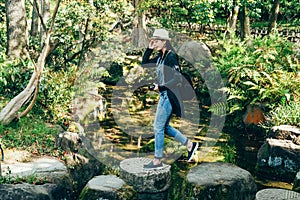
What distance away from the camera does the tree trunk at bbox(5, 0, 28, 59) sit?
11219 mm

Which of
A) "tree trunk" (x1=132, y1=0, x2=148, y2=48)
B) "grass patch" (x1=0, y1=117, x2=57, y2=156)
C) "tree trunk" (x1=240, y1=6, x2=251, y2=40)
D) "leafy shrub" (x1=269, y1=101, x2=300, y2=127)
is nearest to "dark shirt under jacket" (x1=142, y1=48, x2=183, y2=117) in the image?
"grass patch" (x1=0, y1=117, x2=57, y2=156)

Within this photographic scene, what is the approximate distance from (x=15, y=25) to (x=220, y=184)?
7.51 metres

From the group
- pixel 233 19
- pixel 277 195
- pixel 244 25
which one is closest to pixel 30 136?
pixel 277 195

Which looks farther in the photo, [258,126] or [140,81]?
[140,81]

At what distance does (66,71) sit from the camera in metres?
12.0

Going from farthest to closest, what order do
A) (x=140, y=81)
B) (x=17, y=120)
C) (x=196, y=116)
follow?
(x=140, y=81) → (x=196, y=116) → (x=17, y=120)

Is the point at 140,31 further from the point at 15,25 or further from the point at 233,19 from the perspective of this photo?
the point at 15,25

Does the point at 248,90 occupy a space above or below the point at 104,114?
above

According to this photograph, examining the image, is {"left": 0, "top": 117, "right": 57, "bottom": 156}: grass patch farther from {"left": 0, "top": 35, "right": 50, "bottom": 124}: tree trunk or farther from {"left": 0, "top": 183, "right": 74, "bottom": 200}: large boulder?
{"left": 0, "top": 183, "right": 74, "bottom": 200}: large boulder

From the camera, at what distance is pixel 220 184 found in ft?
21.9

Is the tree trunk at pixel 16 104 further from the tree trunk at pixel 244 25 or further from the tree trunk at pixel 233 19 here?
the tree trunk at pixel 244 25

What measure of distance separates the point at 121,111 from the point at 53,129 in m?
3.89

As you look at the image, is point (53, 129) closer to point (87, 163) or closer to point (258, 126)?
point (87, 163)

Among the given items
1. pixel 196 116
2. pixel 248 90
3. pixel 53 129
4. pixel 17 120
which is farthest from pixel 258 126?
pixel 17 120
